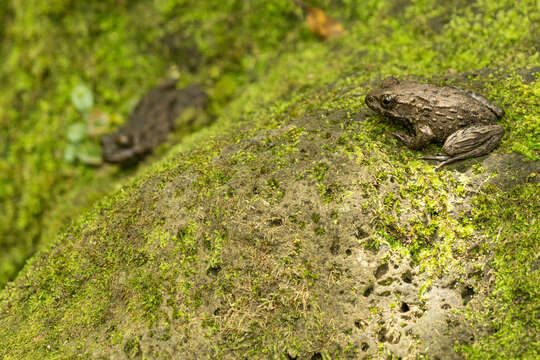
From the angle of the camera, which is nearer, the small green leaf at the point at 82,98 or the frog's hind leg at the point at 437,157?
the frog's hind leg at the point at 437,157

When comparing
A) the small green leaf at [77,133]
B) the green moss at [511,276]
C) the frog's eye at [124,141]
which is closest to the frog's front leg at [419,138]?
the green moss at [511,276]

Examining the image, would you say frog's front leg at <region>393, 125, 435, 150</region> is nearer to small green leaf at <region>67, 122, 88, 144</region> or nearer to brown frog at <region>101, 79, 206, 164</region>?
brown frog at <region>101, 79, 206, 164</region>

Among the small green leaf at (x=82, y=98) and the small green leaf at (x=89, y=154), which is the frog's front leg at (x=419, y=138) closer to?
the small green leaf at (x=89, y=154)

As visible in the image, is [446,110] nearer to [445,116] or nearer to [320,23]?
[445,116]

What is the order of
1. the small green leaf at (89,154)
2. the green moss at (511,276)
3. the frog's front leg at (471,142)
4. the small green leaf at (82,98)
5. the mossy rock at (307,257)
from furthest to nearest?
the small green leaf at (82,98) → the small green leaf at (89,154) → the frog's front leg at (471,142) → the mossy rock at (307,257) → the green moss at (511,276)

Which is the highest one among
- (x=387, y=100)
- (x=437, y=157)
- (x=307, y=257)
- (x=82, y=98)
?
(x=82, y=98)

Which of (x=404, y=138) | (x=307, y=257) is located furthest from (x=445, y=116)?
(x=307, y=257)

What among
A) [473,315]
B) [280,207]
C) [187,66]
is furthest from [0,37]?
[473,315]

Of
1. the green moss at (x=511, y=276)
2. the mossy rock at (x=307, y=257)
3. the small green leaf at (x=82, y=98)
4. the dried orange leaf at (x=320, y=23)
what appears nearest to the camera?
the green moss at (x=511, y=276)

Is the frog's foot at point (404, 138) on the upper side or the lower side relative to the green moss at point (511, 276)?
upper
